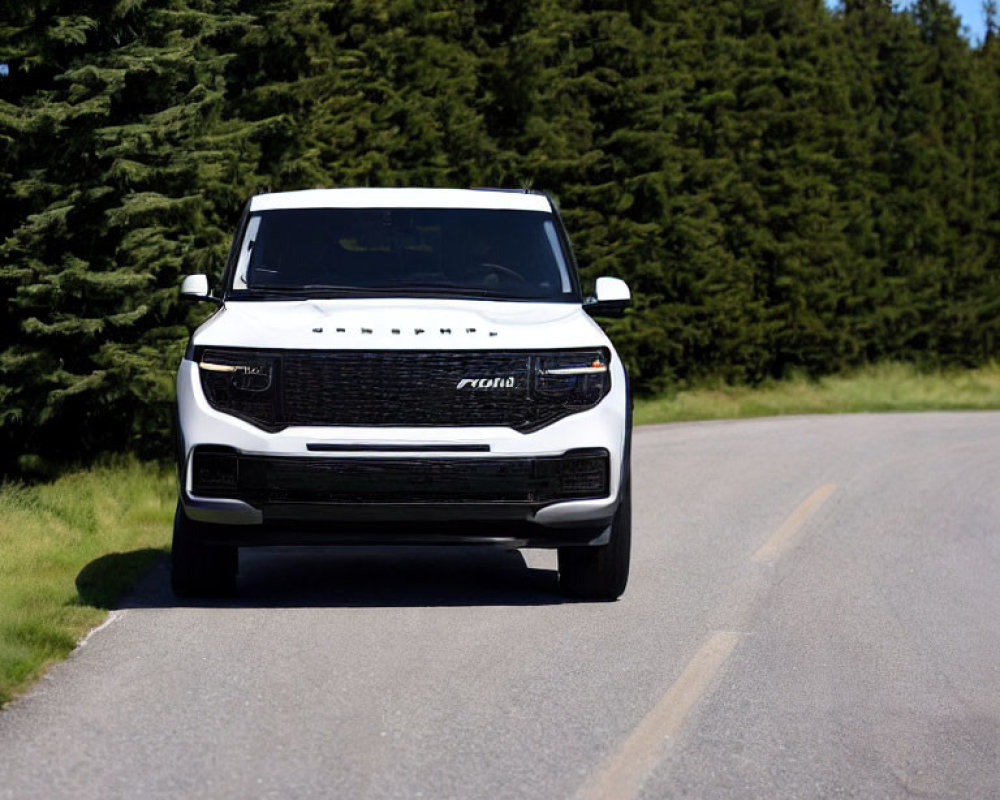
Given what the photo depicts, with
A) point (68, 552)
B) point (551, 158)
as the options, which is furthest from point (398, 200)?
point (551, 158)

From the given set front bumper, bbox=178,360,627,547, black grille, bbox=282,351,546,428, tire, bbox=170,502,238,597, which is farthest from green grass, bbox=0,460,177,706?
black grille, bbox=282,351,546,428

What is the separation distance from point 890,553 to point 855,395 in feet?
89.4

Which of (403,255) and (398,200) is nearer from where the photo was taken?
(403,255)

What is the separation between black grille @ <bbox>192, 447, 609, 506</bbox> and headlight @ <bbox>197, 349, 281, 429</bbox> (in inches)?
8.4

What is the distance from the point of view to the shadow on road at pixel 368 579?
9398 mm

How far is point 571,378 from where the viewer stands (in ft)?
29.0

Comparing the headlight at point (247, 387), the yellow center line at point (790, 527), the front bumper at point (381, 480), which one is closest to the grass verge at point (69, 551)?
the front bumper at point (381, 480)

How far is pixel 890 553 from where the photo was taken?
39.7 feet

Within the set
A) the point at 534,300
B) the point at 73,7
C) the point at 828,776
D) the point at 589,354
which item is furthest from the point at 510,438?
the point at 73,7

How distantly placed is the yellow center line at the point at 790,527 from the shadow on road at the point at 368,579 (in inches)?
65.7

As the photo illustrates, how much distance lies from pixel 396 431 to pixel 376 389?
234 millimetres

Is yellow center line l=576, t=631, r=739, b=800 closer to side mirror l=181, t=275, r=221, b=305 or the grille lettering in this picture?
the grille lettering

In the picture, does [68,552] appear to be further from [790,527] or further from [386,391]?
[790,527]

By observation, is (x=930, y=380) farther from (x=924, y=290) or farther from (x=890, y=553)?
(x=890, y=553)
